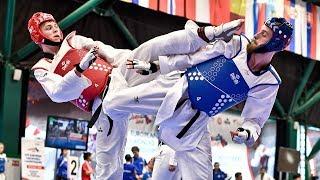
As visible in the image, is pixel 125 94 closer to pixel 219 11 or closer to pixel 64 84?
pixel 64 84

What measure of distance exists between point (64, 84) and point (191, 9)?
832cm

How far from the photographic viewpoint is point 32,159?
11.9m

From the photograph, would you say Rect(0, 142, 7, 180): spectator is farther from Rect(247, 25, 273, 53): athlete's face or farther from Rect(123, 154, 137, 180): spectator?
Rect(247, 25, 273, 53): athlete's face

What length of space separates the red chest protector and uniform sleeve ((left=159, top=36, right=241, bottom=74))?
0.85m

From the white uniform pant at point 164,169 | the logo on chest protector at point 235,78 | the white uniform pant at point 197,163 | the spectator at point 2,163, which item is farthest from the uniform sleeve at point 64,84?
the spectator at point 2,163

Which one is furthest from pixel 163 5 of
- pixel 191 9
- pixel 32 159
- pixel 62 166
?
pixel 32 159

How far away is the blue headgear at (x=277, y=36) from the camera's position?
186 inches

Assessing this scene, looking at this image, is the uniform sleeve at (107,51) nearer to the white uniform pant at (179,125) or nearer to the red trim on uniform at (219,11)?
the white uniform pant at (179,125)

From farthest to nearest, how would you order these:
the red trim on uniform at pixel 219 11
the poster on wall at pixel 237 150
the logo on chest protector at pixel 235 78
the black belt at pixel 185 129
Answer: the poster on wall at pixel 237 150
the red trim on uniform at pixel 219 11
the black belt at pixel 185 129
the logo on chest protector at pixel 235 78

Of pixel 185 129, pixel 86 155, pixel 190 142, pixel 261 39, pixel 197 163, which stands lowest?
pixel 86 155

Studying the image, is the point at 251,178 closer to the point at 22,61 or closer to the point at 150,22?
the point at 150,22

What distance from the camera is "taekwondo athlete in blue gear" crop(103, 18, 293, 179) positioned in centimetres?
480

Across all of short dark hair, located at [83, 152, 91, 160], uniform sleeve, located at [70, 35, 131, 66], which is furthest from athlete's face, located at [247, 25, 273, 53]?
short dark hair, located at [83, 152, 91, 160]

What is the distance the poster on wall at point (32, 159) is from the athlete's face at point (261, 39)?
7.94 metres
